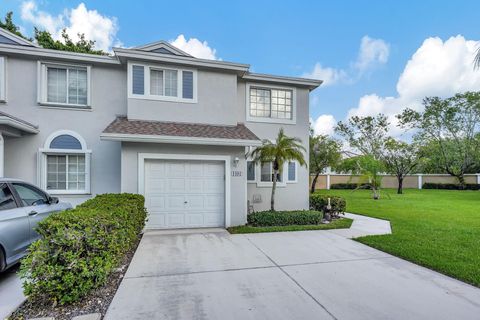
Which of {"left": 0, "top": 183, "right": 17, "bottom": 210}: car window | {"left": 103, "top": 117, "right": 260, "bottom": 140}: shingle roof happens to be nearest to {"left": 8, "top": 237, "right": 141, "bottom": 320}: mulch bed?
{"left": 0, "top": 183, "right": 17, "bottom": 210}: car window

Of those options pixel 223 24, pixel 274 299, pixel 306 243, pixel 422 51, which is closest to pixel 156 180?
pixel 306 243

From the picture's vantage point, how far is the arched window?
31.3ft

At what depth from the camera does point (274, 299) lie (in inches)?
163

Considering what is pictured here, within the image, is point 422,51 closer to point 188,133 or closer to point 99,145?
point 188,133

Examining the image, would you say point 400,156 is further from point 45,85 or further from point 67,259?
point 67,259

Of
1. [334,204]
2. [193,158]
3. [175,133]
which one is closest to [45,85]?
[175,133]

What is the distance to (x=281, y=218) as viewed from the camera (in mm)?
9734

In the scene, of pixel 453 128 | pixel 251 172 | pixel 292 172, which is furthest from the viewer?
pixel 453 128

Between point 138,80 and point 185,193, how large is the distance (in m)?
4.54

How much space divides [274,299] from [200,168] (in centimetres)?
611

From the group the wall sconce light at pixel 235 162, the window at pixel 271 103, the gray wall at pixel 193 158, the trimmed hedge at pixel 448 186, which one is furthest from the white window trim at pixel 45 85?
the trimmed hedge at pixel 448 186

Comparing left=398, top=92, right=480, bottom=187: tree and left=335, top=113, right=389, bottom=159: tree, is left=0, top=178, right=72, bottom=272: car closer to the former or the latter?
left=335, top=113, right=389, bottom=159: tree

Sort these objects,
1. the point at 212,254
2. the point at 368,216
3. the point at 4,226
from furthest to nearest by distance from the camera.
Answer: the point at 368,216 → the point at 212,254 → the point at 4,226

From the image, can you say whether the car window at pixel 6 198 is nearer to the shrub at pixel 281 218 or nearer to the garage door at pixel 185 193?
the garage door at pixel 185 193
